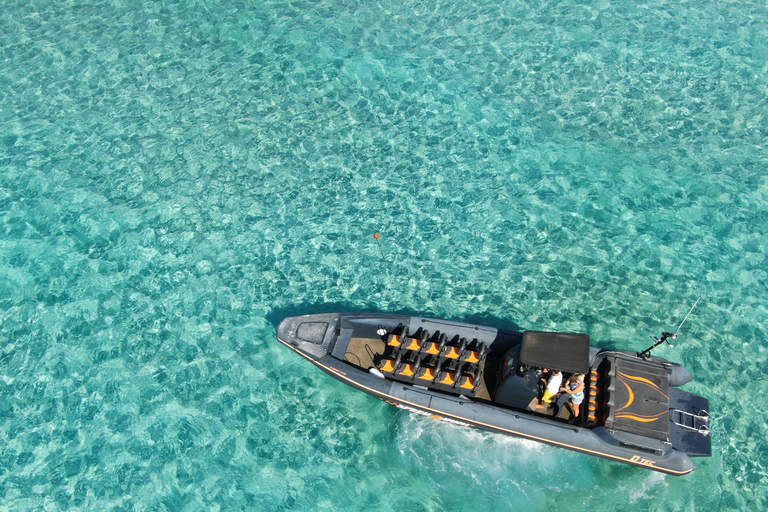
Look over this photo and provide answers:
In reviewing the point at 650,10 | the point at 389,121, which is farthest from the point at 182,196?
the point at 650,10

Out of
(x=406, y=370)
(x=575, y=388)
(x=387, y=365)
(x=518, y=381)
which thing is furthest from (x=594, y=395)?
(x=387, y=365)

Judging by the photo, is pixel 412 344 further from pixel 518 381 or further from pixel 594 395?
pixel 594 395

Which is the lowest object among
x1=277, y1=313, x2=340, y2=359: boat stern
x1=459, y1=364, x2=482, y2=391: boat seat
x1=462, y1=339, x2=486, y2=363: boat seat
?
x1=459, y1=364, x2=482, y2=391: boat seat

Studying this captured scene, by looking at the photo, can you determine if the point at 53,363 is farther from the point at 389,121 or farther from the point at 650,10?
the point at 650,10

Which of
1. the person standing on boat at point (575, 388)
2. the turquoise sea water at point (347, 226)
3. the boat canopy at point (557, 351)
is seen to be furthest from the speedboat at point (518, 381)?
the turquoise sea water at point (347, 226)

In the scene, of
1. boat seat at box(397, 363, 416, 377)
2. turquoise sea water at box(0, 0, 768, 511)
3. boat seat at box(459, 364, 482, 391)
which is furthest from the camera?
turquoise sea water at box(0, 0, 768, 511)

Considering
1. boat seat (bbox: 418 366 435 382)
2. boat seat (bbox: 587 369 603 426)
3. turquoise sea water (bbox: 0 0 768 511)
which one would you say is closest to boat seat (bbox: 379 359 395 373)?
boat seat (bbox: 418 366 435 382)

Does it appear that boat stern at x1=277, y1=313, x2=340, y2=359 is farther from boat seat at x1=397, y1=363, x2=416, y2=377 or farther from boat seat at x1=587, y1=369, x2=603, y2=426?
boat seat at x1=587, y1=369, x2=603, y2=426
